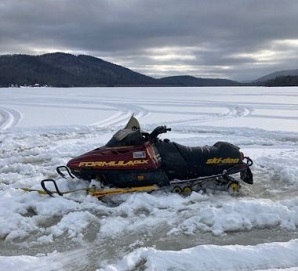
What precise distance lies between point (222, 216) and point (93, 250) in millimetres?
1469

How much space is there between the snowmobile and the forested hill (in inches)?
3795

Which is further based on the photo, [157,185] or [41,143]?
[41,143]

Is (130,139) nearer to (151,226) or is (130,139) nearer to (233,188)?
(151,226)

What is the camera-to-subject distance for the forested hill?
105000 millimetres

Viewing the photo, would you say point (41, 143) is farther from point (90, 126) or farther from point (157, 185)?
point (157, 185)

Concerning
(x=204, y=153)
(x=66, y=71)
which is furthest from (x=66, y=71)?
(x=204, y=153)

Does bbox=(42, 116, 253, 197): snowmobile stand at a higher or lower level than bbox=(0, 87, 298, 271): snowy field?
higher

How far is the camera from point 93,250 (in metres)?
4.21

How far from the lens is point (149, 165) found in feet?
18.9

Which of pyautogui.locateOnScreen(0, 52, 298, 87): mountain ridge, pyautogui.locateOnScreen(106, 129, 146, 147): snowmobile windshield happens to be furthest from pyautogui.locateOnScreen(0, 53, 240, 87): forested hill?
pyautogui.locateOnScreen(106, 129, 146, 147): snowmobile windshield

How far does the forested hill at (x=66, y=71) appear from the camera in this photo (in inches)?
4134

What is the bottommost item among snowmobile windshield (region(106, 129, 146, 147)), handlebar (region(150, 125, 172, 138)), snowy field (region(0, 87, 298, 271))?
snowy field (region(0, 87, 298, 271))

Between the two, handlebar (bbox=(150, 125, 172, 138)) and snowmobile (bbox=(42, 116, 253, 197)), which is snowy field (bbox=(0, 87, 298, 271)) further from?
handlebar (bbox=(150, 125, 172, 138))

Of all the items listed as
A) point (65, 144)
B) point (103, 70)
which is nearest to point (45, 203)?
point (65, 144)
